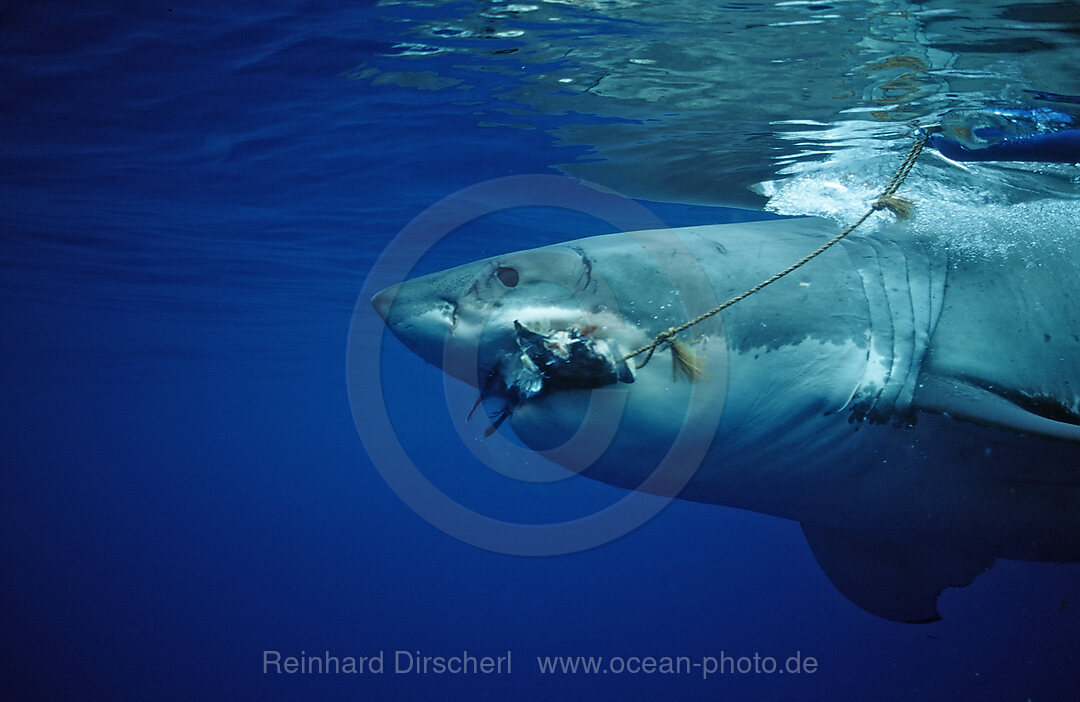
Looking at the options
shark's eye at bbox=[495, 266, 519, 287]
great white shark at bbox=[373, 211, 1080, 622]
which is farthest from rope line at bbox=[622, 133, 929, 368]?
shark's eye at bbox=[495, 266, 519, 287]

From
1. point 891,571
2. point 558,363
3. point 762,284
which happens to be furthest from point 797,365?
point 891,571

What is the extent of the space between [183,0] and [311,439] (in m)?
93.3

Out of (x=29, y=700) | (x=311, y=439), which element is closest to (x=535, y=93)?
(x=29, y=700)

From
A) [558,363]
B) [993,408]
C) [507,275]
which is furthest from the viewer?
[507,275]

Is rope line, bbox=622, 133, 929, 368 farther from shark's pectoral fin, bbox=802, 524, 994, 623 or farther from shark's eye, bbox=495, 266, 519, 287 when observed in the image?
shark's pectoral fin, bbox=802, 524, 994, 623

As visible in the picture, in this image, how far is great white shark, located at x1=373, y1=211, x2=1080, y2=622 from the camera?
2.44 metres

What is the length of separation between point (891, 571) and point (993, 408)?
2.02m

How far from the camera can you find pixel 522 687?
23.2 metres

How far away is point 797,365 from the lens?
8.70 ft

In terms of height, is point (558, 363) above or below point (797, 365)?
above

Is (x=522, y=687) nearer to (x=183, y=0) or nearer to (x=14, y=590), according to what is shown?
(x=183, y=0)

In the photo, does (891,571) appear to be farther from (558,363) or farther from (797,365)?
(558,363)

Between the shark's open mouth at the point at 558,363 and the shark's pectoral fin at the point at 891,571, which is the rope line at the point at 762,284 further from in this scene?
the shark's pectoral fin at the point at 891,571

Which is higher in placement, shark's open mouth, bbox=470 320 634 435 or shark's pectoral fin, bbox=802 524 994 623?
shark's open mouth, bbox=470 320 634 435
